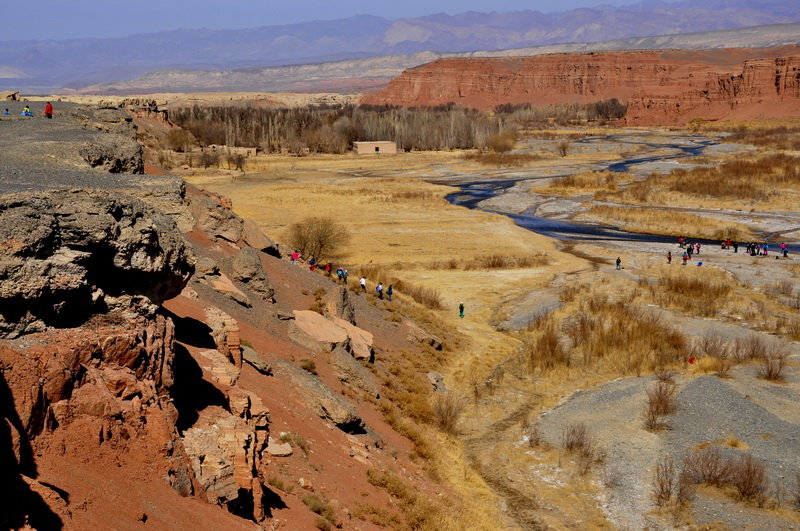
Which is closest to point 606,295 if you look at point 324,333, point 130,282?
point 324,333

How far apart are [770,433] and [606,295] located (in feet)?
59.4

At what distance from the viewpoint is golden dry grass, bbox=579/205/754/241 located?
56219mm

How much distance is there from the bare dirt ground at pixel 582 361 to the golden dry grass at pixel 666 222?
1.35 m

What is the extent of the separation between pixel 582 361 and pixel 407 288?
12311 mm

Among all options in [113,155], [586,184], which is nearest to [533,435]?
[113,155]

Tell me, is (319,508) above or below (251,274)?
below

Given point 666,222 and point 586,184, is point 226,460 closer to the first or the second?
point 666,222

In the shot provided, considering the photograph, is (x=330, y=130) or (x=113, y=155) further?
(x=330, y=130)

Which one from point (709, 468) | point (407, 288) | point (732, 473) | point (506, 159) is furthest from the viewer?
point (506, 159)

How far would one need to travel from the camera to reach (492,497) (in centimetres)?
1712

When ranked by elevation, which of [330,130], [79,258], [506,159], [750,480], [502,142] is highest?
[330,130]

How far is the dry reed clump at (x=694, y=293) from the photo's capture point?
33.9 m

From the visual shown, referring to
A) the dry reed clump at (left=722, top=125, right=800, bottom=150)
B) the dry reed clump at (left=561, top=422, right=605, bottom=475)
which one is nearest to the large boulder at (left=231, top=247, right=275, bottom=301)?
the dry reed clump at (left=561, top=422, right=605, bottom=475)

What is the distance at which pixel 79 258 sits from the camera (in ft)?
27.9
